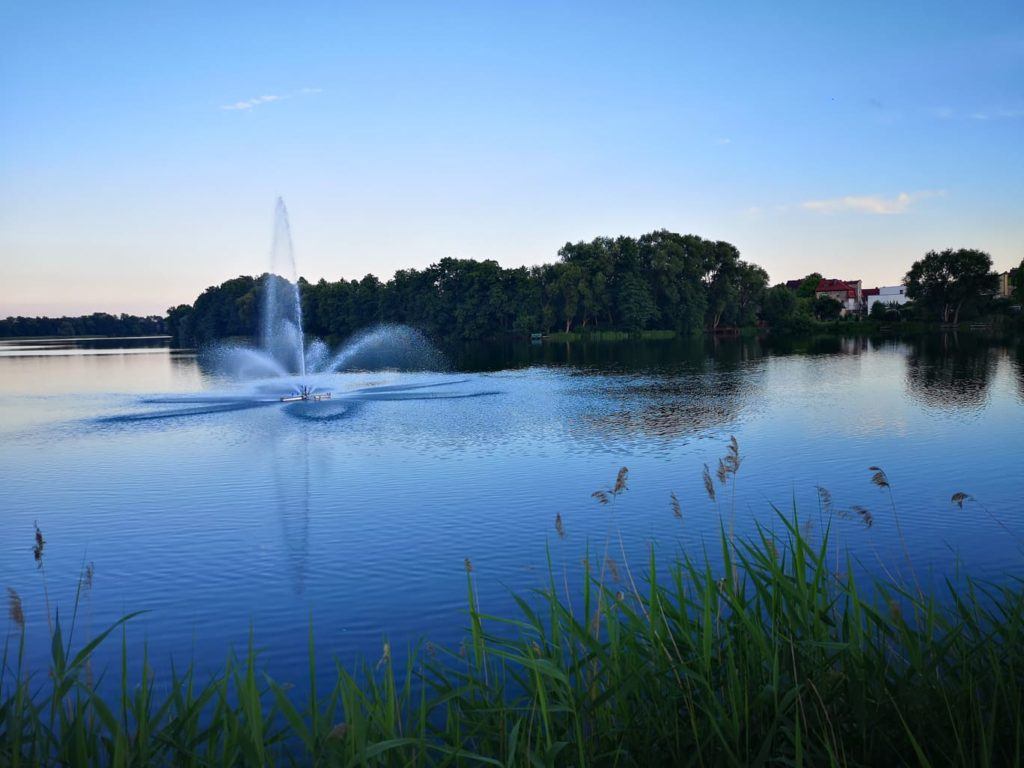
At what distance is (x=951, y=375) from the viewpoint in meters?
47.1

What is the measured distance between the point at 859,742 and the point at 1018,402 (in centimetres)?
3400

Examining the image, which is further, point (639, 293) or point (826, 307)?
point (826, 307)

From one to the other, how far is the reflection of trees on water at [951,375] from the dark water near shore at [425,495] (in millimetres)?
367

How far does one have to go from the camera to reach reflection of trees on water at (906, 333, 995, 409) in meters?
35.4

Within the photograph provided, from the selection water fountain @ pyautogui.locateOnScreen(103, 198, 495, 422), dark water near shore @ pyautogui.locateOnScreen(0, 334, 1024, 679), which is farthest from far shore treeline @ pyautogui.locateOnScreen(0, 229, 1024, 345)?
dark water near shore @ pyautogui.locateOnScreen(0, 334, 1024, 679)

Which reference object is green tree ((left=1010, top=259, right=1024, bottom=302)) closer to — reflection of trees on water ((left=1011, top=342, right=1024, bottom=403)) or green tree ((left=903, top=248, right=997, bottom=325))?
green tree ((left=903, top=248, right=997, bottom=325))

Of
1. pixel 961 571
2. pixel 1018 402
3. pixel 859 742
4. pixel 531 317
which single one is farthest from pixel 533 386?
pixel 531 317

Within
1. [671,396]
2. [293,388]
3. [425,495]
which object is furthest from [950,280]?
[425,495]

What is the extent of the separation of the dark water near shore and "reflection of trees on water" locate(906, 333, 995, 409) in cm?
37

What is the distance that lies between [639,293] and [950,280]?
2065 inches

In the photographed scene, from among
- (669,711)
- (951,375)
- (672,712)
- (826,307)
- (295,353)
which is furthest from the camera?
(826,307)

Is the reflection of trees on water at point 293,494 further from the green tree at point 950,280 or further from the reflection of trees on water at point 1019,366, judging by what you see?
the green tree at point 950,280

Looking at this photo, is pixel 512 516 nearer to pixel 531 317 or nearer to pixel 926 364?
pixel 926 364

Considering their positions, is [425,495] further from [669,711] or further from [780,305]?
[780,305]
